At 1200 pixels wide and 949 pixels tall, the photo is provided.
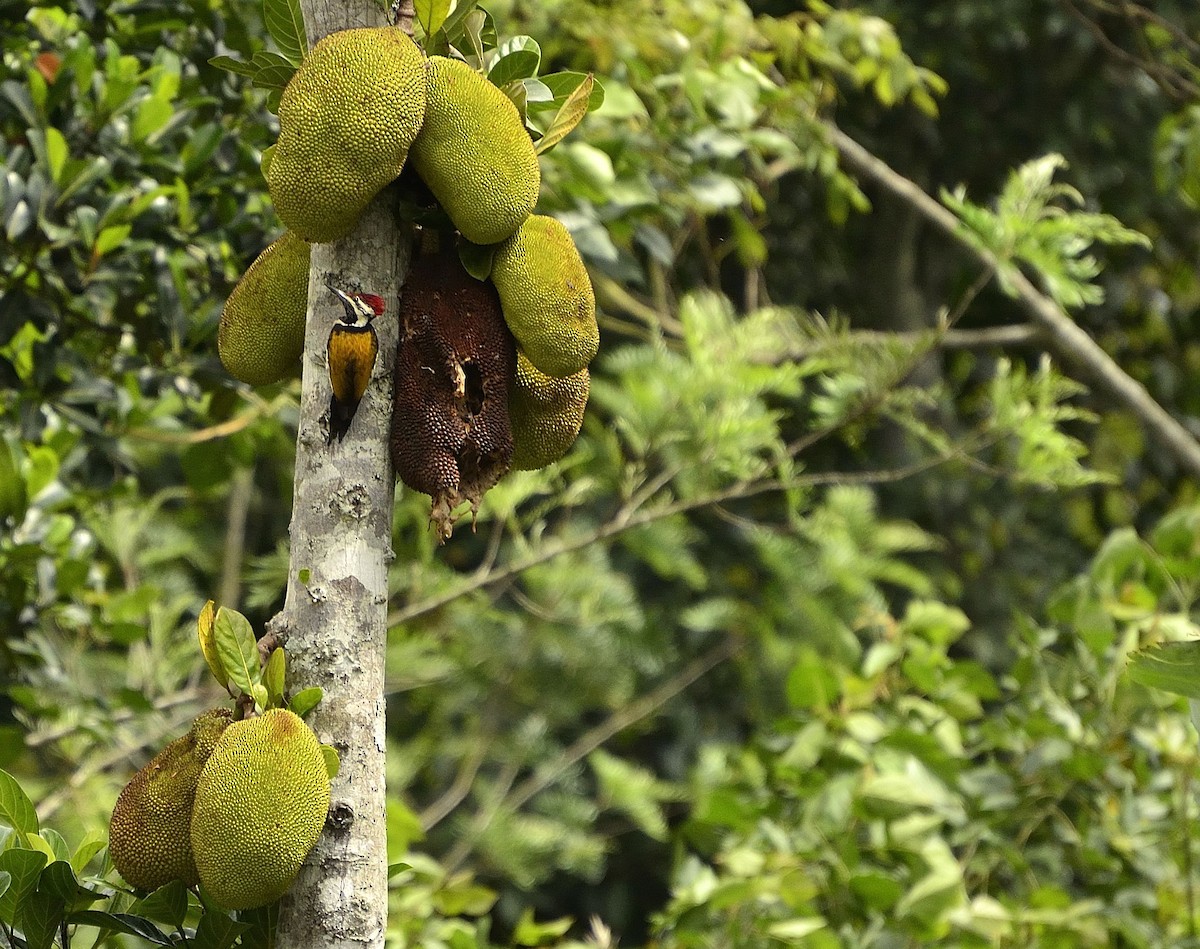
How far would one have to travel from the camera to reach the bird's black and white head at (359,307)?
0.90 m

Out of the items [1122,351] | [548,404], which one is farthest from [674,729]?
[548,404]

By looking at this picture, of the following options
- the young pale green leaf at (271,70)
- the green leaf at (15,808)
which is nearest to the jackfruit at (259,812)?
the green leaf at (15,808)

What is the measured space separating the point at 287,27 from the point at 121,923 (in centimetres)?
63

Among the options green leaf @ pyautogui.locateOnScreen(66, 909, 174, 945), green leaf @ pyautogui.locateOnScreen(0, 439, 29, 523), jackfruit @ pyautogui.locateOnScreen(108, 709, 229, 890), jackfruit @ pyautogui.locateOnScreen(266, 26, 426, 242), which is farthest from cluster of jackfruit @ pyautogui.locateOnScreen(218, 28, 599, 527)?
green leaf @ pyautogui.locateOnScreen(0, 439, 29, 523)

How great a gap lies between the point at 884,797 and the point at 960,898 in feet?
0.47

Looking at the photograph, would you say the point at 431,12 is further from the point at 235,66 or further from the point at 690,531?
the point at 690,531

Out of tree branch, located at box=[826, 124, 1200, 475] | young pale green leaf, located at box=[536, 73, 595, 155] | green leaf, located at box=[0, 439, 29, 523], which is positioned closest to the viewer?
young pale green leaf, located at box=[536, 73, 595, 155]

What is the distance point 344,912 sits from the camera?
0.87 metres

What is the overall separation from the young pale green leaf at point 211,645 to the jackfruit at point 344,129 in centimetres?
27

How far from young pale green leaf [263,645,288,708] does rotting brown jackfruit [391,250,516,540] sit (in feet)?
0.43

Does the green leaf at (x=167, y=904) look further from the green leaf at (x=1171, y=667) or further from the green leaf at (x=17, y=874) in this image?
the green leaf at (x=1171, y=667)

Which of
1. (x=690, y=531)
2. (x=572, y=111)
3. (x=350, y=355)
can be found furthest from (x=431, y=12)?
(x=690, y=531)

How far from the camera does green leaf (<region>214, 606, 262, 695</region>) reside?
91cm

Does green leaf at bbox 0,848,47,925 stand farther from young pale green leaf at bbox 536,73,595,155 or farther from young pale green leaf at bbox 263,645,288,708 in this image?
young pale green leaf at bbox 536,73,595,155
